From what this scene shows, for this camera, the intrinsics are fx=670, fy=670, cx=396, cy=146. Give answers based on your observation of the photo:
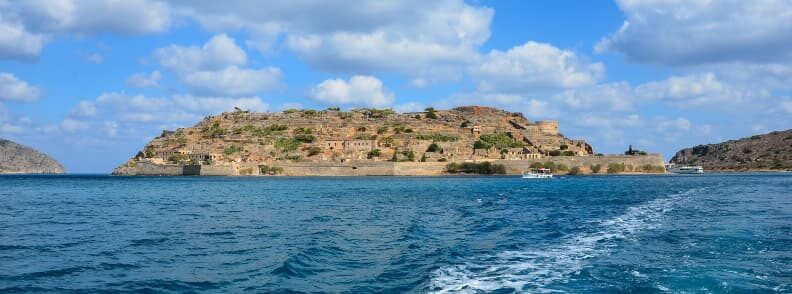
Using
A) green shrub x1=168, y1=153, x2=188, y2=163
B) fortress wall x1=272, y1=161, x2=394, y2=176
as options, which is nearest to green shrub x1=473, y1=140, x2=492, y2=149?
fortress wall x1=272, y1=161, x2=394, y2=176

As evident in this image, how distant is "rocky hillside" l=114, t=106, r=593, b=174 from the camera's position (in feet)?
302

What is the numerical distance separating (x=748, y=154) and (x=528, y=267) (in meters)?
136

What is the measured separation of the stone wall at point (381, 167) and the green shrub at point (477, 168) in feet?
2.27

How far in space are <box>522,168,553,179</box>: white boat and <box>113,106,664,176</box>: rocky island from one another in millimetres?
1982

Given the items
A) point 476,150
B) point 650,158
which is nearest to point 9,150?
point 476,150

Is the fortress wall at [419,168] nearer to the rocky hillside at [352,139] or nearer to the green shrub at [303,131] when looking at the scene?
the rocky hillside at [352,139]

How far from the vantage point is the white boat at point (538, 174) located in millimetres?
78250

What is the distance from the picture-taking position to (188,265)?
13.3 meters

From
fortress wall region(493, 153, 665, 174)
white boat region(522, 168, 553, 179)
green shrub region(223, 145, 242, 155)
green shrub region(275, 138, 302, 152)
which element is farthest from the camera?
green shrub region(275, 138, 302, 152)

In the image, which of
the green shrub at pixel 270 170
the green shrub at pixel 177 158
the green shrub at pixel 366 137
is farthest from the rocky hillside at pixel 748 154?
the green shrub at pixel 177 158

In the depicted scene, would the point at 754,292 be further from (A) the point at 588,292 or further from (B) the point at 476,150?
(B) the point at 476,150

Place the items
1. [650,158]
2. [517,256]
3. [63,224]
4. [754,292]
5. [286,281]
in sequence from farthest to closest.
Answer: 1. [650,158]
2. [63,224]
3. [517,256]
4. [286,281]
5. [754,292]

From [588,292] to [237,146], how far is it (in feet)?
294

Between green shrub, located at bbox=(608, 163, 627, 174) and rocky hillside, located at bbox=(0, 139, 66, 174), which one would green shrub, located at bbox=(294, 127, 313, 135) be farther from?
rocky hillside, located at bbox=(0, 139, 66, 174)
